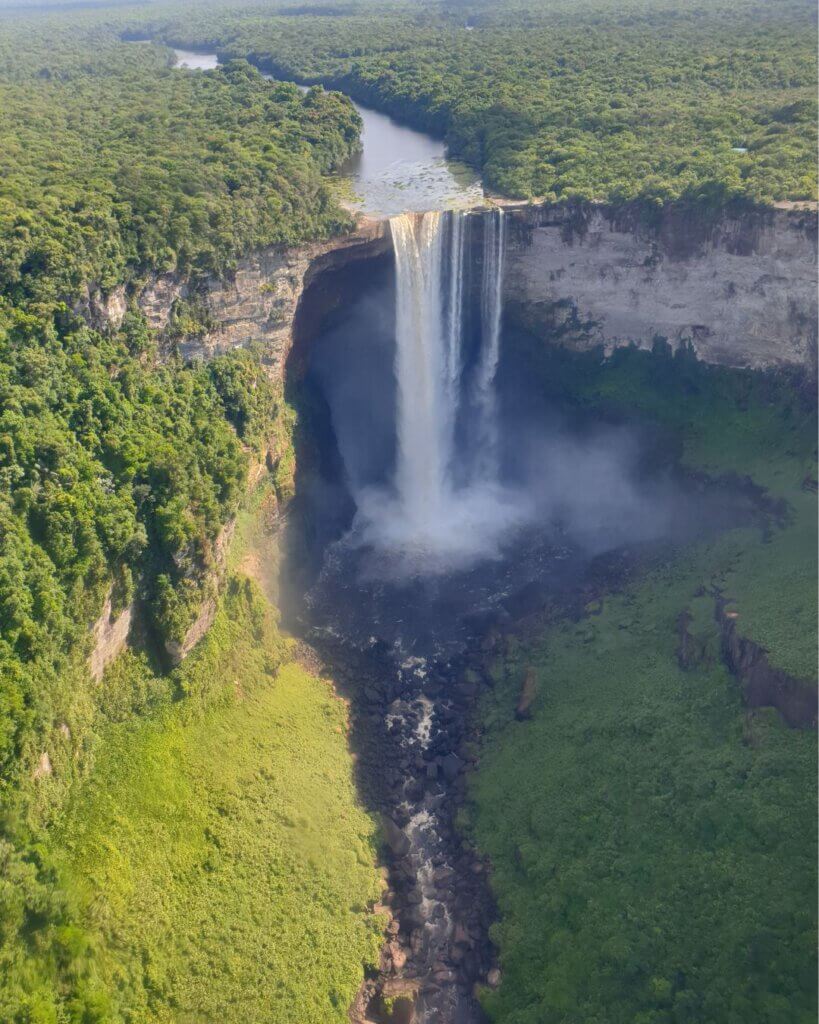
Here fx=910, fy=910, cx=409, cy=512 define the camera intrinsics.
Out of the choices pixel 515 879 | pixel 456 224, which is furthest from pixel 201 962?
pixel 456 224

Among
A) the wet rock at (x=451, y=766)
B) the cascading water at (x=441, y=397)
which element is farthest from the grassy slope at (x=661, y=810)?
the cascading water at (x=441, y=397)

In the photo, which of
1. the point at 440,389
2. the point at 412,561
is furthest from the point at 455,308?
the point at 412,561

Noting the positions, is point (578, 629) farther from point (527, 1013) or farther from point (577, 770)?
point (527, 1013)

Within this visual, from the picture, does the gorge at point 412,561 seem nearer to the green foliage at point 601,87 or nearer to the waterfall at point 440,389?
the waterfall at point 440,389

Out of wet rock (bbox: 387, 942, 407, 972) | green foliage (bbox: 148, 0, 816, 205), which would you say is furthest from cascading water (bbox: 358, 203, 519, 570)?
wet rock (bbox: 387, 942, 407, 972)

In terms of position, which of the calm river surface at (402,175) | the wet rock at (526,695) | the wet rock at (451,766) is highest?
the calm river surface at (402,175)
